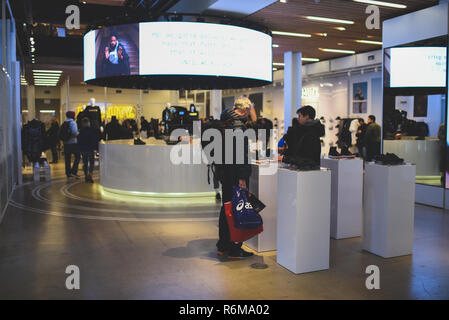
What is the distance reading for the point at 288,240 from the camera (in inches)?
154

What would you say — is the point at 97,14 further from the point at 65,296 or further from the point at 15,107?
the point at 65,296

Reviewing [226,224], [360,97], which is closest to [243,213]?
[226,224]

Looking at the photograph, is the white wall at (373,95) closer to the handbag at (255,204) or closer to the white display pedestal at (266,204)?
the white display pedestal at (266,204)

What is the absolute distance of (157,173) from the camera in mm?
7535

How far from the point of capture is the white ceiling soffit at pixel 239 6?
789 cm

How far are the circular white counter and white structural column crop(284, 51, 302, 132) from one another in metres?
5.53

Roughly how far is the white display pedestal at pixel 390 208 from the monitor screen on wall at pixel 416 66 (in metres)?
3.63

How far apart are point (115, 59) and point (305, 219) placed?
18.1ft

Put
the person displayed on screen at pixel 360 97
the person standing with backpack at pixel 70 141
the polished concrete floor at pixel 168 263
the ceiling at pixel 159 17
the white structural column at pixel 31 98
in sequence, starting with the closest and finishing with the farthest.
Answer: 1. the polished concrete floor at pixel 168 263
2. the ceiling at pixel 159 17
3. the person standing with backpack at pixel 70 141
4. the person displayed on screen at pixel 360 97
5. the white structural column at pixel 31 98

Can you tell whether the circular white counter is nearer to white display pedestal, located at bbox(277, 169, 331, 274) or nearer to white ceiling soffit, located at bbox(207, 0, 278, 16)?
white ceiling soffit, located at bbox(207, 0, 278, 16)

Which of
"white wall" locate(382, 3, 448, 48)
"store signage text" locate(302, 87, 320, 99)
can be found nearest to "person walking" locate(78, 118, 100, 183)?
"white wall" locate(382, 3, 448, 48)

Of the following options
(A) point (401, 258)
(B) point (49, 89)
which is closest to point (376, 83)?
(A) point (401, 258)

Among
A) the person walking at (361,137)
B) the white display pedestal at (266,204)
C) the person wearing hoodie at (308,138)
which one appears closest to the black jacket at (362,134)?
the person walking at (361,137)
